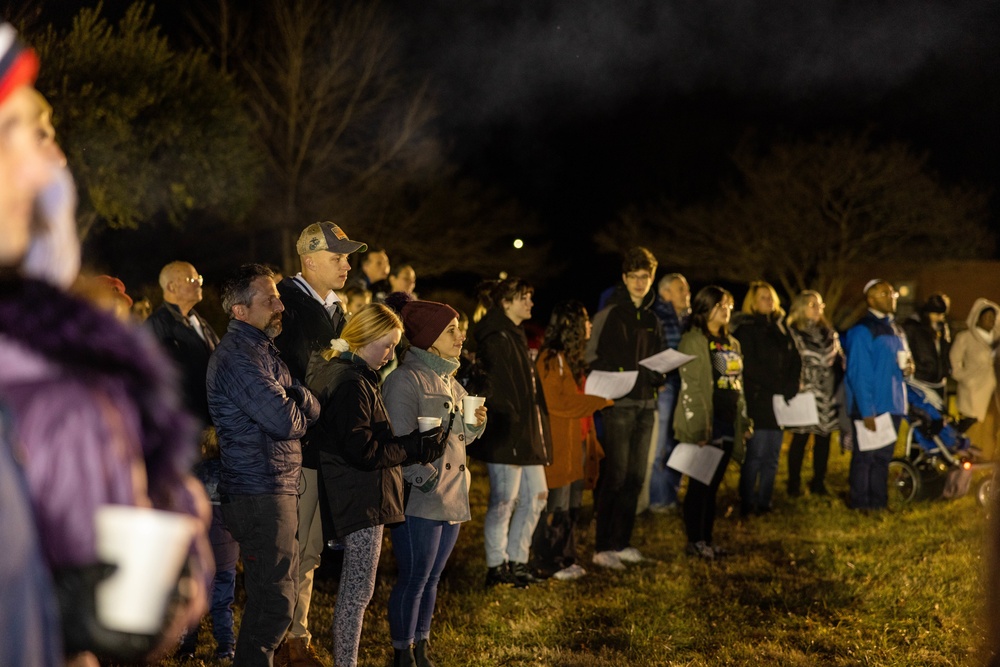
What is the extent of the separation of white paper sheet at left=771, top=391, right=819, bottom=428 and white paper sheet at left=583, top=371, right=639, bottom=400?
262cm

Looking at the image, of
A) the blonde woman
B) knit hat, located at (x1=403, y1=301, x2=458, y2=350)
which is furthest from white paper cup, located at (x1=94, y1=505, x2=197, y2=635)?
knit hat, located at (x1=403, y1=301, x2=458, y2=350)

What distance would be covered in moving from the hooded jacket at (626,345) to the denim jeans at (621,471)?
0.40ft

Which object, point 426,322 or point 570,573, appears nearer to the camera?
point 426,322

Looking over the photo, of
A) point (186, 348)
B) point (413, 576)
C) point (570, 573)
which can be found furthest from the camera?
point (570, 573)

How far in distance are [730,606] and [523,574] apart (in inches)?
57.1

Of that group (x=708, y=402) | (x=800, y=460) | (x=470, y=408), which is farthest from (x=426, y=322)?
(x=800, y=460)

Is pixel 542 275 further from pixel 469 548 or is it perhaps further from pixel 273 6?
pixel 469 548

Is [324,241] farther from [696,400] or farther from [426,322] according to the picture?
[696,400]

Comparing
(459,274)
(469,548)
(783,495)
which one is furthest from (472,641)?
(459,274)

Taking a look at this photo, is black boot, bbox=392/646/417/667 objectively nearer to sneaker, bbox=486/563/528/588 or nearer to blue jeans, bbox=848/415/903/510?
sneaker, bbox=486/563/528/588

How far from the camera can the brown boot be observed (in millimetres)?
5254

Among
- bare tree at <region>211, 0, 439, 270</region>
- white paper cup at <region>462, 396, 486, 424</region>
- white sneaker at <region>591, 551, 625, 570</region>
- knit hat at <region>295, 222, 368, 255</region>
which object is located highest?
bare tree at <region>211, 0, 439, 270</region>

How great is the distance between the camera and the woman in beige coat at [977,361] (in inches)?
466

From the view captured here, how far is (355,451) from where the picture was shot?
15.5 feet
